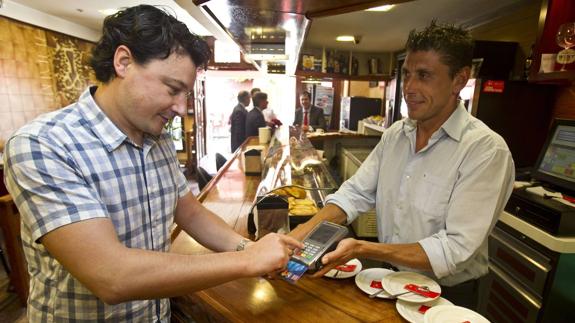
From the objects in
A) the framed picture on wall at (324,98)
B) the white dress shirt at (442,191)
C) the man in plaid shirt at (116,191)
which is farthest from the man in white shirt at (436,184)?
the framed picture on wall at (324,98)

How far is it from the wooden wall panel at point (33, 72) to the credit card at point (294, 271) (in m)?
3.93

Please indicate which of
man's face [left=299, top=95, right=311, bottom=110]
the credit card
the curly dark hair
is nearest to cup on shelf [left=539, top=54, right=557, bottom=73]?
the credit card

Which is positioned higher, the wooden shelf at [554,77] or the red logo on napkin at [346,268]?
the wooden shelf at [554,77]

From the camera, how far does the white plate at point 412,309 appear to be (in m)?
0.95

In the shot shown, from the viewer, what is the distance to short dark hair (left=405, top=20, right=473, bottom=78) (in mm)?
1288

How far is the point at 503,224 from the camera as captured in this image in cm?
217

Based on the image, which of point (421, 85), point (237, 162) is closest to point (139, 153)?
point (421, 85)

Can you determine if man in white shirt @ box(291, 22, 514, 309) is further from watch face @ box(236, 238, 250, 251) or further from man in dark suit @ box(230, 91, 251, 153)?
man in dark suit @ box(230, 91, 251, 153)

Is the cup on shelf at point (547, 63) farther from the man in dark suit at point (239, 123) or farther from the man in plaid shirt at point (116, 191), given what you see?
the man in dark suit at point (239, 123)

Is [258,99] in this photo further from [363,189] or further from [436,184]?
[436,184]

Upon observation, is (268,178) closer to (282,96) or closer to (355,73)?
(355,73)

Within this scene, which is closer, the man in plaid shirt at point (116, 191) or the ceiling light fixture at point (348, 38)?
the man in plaid shirt at point (116, 191)

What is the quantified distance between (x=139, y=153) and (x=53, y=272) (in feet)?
1.37

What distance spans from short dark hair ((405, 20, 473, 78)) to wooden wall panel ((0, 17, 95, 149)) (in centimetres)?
393
